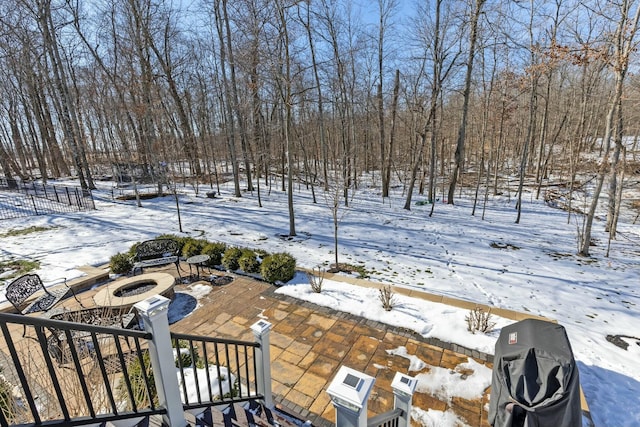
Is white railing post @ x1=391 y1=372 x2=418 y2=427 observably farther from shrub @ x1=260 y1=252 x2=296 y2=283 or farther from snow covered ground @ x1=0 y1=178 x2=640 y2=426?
shrub @ x1=260 y1=252 x2=296 y2=283

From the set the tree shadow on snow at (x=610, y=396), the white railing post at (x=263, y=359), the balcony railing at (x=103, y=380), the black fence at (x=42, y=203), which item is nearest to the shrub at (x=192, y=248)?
the balcony railing at (x=103, y=380)

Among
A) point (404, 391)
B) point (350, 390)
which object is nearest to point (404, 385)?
point (404, 391)

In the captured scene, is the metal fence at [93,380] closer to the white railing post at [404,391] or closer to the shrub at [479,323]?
the white railing post at [404,391]

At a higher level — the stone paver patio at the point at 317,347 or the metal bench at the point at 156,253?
the metal bench at the point at 156,253

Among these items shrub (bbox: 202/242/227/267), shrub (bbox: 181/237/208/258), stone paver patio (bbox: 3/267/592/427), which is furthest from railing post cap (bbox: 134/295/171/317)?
shrub (bbox: 181/237/208/258)

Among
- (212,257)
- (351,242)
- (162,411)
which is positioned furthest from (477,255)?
(162,411)

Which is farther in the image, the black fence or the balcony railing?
the black fence

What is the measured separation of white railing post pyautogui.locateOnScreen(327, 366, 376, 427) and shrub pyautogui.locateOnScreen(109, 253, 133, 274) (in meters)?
7.27

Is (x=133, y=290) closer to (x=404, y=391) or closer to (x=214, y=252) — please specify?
(x=214, y=252)

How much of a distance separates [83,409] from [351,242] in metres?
8.46

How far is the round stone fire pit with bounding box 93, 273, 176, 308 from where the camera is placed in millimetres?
5141

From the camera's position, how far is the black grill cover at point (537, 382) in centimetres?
238

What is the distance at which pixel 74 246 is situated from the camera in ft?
29.4

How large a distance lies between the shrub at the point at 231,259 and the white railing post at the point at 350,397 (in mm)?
5834
